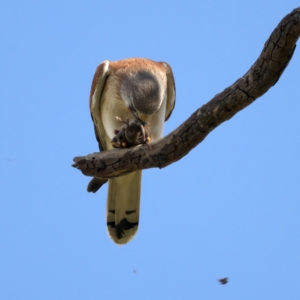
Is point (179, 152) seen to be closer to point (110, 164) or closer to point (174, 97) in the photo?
point (110, 164)

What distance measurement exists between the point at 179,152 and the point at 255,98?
2.83 feet

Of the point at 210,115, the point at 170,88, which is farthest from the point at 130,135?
the point at 170,88

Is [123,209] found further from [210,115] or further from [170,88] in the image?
[210,115]

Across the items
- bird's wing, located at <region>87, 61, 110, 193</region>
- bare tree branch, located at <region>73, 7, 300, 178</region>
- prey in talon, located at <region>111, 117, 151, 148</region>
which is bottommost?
bare tree branch, located at <region>73, 7, 300, 178</region>

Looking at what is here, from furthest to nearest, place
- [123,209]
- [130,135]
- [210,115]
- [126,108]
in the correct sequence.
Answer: [123,209] < [126,108] < [130,135] < [210,115]

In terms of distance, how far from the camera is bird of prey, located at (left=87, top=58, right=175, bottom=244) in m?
6.37

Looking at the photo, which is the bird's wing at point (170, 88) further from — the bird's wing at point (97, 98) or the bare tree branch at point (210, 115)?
the bare tree branch at point (210, 115)

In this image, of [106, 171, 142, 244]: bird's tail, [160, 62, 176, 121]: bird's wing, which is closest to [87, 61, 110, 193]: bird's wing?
[106, 171, 142, 244]: bird's tail

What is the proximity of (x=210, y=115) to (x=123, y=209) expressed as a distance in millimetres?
2588

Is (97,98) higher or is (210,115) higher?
(97,98)

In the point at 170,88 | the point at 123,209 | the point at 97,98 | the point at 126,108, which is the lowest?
the point at 123,209

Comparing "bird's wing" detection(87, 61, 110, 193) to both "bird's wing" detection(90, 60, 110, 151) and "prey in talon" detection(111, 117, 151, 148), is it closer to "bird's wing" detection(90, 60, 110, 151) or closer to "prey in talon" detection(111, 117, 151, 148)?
"bird's wing" detection(90, 60, 110, 151)

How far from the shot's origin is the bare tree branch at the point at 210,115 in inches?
168

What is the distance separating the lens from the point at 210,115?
480cm
